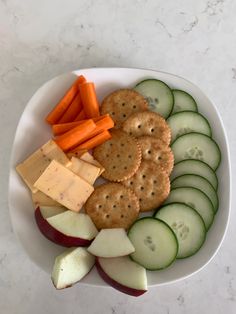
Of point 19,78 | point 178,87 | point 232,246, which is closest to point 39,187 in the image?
point 19,78

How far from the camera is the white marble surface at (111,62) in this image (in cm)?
129

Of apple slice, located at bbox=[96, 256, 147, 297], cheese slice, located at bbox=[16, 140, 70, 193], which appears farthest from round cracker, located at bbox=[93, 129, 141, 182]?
apple slice, located at bbox=[96, 256, 147, 297]

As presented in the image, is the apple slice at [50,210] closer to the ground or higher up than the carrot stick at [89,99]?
closer to the ground

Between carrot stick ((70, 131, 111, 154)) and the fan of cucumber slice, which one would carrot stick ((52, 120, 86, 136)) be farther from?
the fan of cucumber slice

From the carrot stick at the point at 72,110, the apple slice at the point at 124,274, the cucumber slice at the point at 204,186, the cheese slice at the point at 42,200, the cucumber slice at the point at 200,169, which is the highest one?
the carrot stick at the point at 72,110

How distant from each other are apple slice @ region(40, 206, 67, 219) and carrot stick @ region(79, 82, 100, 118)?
26cm

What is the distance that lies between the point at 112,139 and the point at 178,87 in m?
0.23

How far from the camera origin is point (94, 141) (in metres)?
1.25

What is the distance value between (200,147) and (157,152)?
0.38ft

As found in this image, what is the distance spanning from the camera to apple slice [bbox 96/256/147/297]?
44.6 inches

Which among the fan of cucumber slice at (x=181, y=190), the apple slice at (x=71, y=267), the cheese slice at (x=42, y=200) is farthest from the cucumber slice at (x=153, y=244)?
the cheese slice at (x=42, y=200)

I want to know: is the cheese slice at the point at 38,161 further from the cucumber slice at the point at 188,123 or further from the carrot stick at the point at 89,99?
the cucumber slice at the point at 188,123

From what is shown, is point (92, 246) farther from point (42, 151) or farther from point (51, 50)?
point (51, 50)

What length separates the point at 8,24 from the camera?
1382 mm
